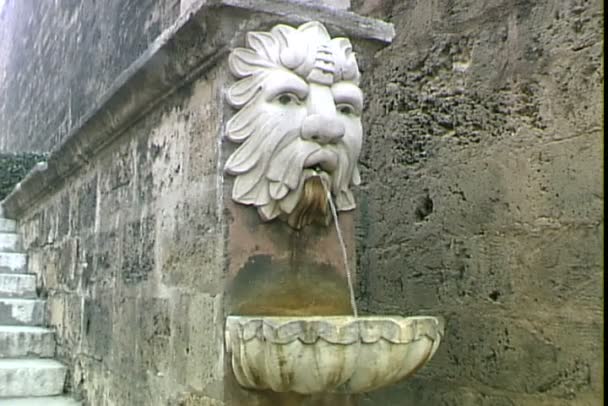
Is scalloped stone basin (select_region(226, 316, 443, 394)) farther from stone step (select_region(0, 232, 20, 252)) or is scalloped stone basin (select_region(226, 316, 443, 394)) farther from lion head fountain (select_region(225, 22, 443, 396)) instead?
stone step (select_region(0, 232, 20, 252))

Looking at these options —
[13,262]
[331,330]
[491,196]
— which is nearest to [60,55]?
[13,262]

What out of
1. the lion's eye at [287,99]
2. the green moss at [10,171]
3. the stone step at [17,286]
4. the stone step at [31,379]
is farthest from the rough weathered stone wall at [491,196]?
the green moss at [10,171]

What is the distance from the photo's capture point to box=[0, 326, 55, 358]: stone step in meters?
4.11

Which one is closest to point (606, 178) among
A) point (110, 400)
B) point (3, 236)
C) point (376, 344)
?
point (376, 344)

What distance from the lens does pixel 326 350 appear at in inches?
64.7

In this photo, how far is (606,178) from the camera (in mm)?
1000

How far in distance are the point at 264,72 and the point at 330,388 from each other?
83 centimetres

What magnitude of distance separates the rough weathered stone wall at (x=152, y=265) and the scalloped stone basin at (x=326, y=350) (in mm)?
219

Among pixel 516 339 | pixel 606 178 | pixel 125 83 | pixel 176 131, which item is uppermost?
pixel 125 83

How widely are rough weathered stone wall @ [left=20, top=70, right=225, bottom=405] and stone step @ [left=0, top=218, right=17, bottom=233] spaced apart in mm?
2379

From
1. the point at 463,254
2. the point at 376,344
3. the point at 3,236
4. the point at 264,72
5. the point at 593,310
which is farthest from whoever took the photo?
the point at 3,236

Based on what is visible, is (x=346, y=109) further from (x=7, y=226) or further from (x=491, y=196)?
(x=7, y=226)

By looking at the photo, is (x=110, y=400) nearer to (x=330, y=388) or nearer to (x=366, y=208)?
(x=366, y=208)

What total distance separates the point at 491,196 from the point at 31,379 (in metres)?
2.56
